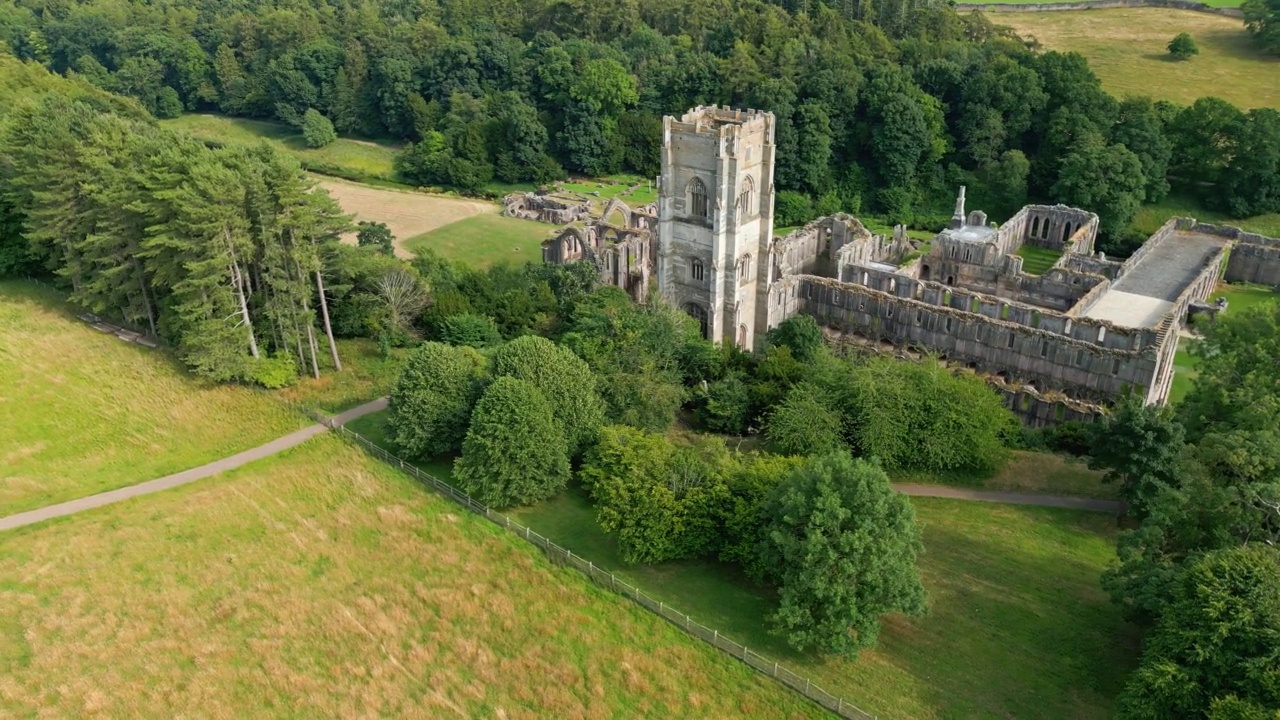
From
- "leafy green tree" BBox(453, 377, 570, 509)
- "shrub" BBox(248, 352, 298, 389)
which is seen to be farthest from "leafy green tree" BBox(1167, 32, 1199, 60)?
"shrub" BBox(248, 352, 298, 389)

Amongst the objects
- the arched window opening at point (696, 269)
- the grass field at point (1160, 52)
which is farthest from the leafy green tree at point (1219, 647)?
the grass field at point (1160, 52)

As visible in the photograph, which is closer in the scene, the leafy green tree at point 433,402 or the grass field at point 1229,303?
the leafy green tree at point 433,402

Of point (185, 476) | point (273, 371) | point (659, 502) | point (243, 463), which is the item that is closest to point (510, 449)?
point (659, 502)

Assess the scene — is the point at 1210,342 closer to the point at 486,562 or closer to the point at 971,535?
the point at 971,535

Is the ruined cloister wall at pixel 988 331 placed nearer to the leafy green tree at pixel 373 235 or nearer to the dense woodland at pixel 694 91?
the dense woodland at pixel 694 91

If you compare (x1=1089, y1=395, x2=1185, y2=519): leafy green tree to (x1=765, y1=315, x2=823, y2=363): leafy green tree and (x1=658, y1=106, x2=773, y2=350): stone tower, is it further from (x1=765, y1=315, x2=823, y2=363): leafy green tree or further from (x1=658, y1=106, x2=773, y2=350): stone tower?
(x1=658, y1=106, x2=773, y2=350): stone tower

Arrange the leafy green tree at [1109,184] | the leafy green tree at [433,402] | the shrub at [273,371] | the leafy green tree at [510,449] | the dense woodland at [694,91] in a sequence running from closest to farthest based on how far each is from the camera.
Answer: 1. the leafy green tree at [510,449]
2. the leafy green tree at [433,402]
3. the shrub at [273,371]
4. the leafy green tree at [1109,184]
5. the dense woodland at [694,91]
